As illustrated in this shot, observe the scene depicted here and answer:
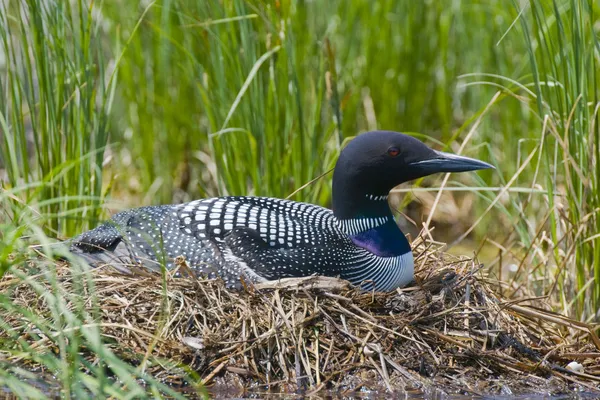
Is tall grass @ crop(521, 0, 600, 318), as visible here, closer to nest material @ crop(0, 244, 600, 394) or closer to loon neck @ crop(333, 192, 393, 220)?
nest material @ crop(0, 244, 600, 394)

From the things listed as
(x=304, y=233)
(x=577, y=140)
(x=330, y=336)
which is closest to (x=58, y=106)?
(x=304, y=233)

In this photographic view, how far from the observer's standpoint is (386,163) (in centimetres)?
387

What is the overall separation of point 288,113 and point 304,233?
92 cm

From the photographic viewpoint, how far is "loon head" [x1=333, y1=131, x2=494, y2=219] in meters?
3.85

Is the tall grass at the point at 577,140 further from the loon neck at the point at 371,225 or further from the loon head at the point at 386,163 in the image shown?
the loon neck at the point at 371,225

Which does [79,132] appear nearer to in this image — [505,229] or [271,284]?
[271,284]

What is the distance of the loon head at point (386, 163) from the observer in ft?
12.6

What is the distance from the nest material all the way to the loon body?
121mm

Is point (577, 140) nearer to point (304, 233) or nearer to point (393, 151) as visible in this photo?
point (393, 151)

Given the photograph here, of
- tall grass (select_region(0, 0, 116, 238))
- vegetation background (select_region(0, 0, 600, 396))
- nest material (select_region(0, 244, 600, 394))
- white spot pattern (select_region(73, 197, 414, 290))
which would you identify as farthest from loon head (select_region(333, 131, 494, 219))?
tall grass (select_region(0, 0, 116, 238))

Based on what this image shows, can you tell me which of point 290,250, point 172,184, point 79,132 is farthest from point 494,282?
point 172,184

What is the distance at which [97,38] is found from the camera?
14.1ft

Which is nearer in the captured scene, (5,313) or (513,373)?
(5,313)

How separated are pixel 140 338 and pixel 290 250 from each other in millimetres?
727
